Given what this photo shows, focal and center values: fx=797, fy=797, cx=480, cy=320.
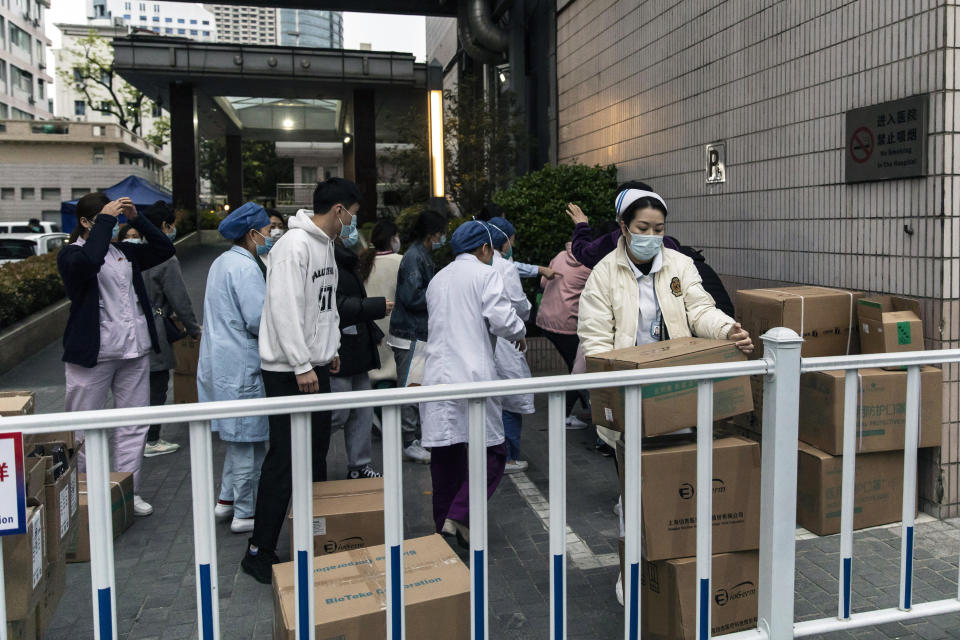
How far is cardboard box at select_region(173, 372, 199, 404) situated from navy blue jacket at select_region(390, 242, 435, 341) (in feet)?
7.06

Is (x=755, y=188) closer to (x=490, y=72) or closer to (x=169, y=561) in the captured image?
(x=169, y=561)

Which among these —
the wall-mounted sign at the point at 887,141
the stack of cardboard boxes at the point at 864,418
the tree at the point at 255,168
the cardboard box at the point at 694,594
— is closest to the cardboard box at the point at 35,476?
the cardboard box at the point at 694,594

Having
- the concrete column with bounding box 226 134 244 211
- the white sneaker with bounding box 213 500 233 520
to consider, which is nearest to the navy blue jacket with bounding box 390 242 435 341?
the white sneaker with bounding box 213 500 233 520

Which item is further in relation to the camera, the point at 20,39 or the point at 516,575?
the point at 20,39

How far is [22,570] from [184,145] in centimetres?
2427

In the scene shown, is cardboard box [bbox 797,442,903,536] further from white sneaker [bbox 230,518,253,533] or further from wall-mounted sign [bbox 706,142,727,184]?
wall-mounted sign [bbox 706,142,727,184]

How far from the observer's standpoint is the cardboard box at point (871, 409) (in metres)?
4.11

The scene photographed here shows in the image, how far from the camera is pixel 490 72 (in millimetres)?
16469

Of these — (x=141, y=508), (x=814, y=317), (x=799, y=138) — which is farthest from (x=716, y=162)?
(x=141, y=508)

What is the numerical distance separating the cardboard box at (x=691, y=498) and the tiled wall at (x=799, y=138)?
2.24 metres

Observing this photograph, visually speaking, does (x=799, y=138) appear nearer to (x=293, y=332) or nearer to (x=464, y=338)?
(x=464, y=338)

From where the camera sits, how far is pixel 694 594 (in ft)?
9.52

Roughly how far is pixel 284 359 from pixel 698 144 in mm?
4805

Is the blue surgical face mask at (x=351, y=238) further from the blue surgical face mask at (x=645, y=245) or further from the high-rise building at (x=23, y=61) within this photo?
the high-rise building at (x=23, y=61)
